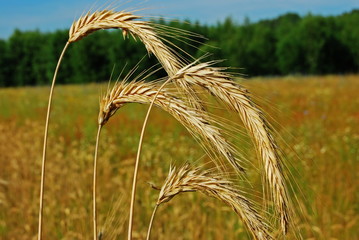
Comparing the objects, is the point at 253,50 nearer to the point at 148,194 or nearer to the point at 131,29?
the point at 148,194

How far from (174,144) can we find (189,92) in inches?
201

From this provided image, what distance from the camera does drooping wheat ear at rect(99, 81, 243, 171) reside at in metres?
0.87

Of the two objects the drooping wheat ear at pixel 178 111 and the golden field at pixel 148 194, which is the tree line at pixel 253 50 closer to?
the golden field at pixel 148 194

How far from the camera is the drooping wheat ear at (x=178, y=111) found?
0.87 m

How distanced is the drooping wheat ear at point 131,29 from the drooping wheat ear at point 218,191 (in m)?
0.21

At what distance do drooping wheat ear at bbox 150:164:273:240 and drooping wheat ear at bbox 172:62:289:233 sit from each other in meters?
0.06

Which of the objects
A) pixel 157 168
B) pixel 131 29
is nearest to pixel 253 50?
pixel 157 168

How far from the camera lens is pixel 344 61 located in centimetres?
4694

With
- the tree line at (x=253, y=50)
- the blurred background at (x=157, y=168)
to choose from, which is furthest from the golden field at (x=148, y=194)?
the tree line at (x=253, y=50)

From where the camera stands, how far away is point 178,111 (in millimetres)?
897

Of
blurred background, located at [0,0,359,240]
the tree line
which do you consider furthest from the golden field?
the tree line

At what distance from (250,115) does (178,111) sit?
132mm

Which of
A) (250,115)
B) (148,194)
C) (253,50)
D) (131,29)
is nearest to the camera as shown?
(250,115)

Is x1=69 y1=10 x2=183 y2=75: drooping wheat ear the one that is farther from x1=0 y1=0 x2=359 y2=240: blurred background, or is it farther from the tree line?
the tree line
